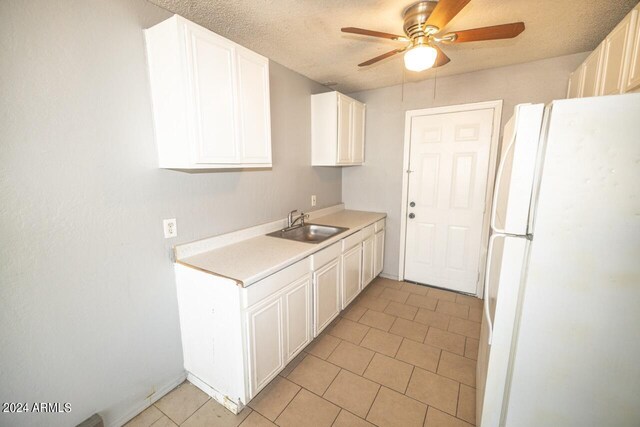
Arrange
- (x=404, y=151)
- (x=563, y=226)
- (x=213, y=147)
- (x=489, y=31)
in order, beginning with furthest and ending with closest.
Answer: (x=404, y=151)
(x=213, y=147)
(x=489, y=31)
(x=563, y=226)

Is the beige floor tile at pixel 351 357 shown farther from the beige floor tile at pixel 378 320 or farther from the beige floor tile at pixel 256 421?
the beige floor tile at pixel 256 421

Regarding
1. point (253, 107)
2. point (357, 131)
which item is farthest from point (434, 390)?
point (357, 131)

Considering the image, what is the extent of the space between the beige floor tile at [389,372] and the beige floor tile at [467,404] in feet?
1.09

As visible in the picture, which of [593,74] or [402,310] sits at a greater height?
[593,74]

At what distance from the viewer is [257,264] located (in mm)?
1659

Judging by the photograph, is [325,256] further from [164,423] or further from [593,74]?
[593,74]

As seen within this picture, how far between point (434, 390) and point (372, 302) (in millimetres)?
1160

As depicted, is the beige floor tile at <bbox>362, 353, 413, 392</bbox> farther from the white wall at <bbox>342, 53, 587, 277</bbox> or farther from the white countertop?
the white wall at <bbox>342, 53, 587, 277</bbox>

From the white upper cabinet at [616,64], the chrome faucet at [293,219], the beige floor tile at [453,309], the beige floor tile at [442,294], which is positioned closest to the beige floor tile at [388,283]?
the beige floor tile at [442,294]

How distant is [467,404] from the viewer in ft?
5.47

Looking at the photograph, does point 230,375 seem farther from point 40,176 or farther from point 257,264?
point 40,176

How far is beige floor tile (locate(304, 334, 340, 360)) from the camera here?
2133mm

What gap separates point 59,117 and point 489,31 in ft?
7.32

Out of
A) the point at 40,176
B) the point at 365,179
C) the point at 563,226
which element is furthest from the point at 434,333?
the point at 40,176
